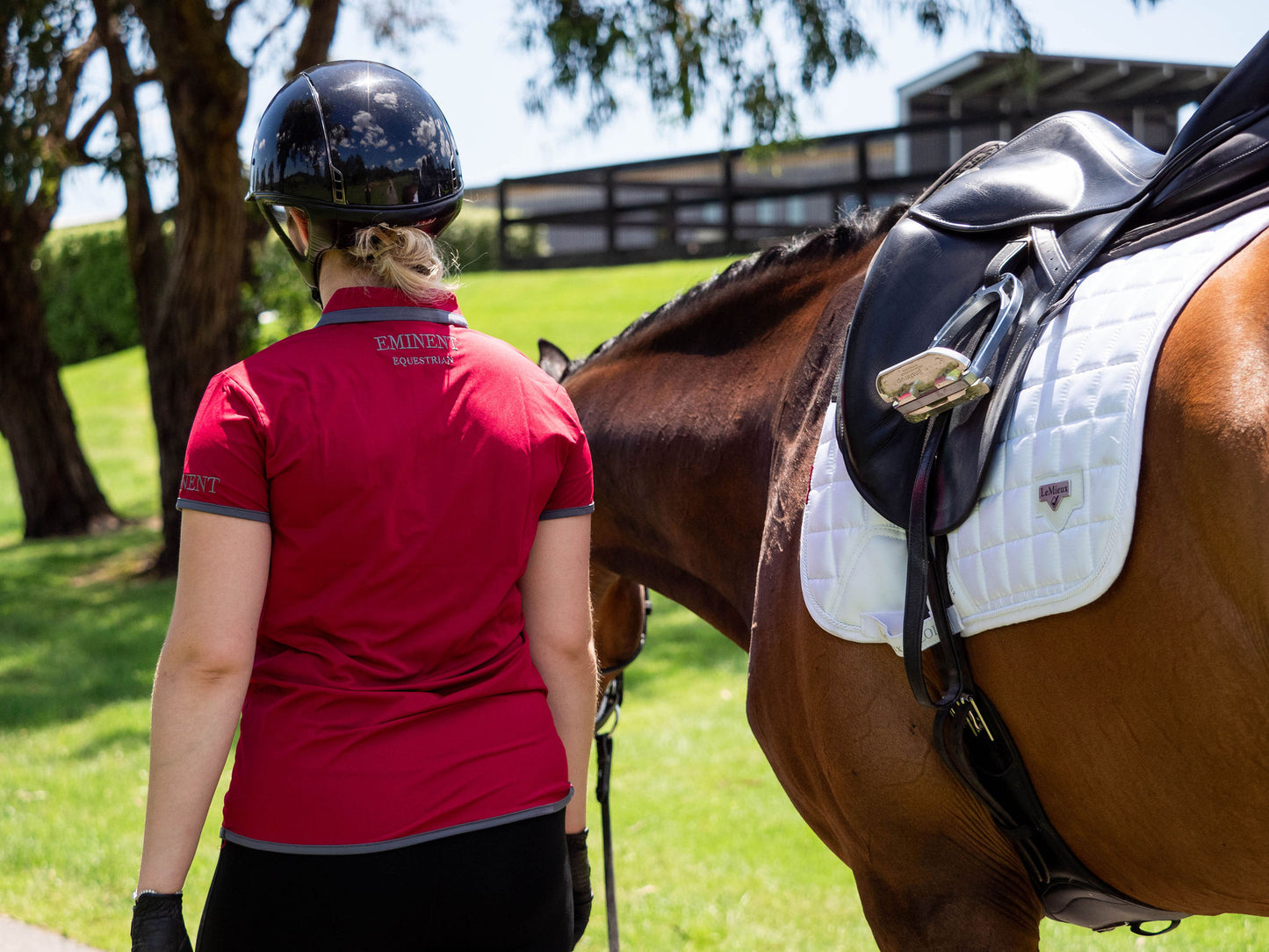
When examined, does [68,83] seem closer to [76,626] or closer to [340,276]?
[76,626]

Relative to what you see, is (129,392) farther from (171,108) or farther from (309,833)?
(309,833)

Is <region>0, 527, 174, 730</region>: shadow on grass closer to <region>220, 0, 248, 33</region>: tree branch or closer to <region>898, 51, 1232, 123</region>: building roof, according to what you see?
<region>220, 0, 248, 33</region>: tree branch

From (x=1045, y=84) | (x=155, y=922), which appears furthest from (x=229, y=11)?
(x=1045, y=84)

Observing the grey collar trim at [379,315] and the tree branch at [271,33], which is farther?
the tree branch at [271,33]

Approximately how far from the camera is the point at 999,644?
1.46 metres

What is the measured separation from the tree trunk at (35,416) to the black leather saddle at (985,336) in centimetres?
1147

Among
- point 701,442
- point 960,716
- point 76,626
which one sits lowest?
point 76,626

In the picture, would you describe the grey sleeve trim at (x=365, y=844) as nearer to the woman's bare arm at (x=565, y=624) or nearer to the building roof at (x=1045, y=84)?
the woman's bare arm at (x=565, y=624)

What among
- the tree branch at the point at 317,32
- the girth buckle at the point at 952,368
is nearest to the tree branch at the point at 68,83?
the tree branch at the point at 317,32

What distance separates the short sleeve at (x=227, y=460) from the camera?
1.26m

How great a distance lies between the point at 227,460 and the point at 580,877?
905 millimetres

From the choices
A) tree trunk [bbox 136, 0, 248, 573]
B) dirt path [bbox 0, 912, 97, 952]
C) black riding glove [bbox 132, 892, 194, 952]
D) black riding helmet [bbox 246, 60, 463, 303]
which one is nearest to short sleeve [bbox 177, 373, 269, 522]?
black riding helmet [bbox 246, 60, 463, 303]

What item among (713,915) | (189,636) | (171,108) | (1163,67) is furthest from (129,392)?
(189,636)

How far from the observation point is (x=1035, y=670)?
1.42m
